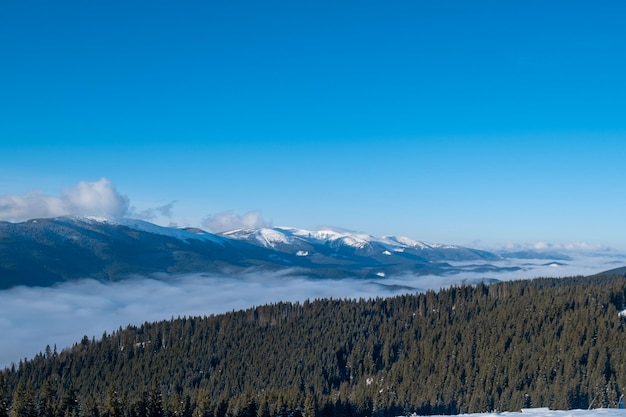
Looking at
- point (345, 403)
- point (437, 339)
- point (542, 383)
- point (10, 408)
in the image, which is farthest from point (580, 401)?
point (10, 408)

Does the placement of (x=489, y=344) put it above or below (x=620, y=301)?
below

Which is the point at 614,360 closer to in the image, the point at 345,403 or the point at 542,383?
the point at 542,383

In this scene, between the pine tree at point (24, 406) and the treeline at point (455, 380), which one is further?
the treeline at point (455, 380)

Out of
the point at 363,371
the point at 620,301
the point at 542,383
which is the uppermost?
the point at 620,301

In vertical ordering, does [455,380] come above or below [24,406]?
below

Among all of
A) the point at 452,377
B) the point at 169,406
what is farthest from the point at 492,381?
the point at 169,406

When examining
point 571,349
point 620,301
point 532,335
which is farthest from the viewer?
point 620,301

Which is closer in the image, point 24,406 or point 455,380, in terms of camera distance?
point 24,406

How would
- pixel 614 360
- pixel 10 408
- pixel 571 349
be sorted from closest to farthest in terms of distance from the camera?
pixel 10 408 → pixel 614 360 → pixel 571 349

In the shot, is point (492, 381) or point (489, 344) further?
point (489, 344)

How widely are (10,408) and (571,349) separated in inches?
5391

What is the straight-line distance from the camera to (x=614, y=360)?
13600cm

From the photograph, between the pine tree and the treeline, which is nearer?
the pine tree

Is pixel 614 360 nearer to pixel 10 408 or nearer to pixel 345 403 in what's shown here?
pixel 345 403
